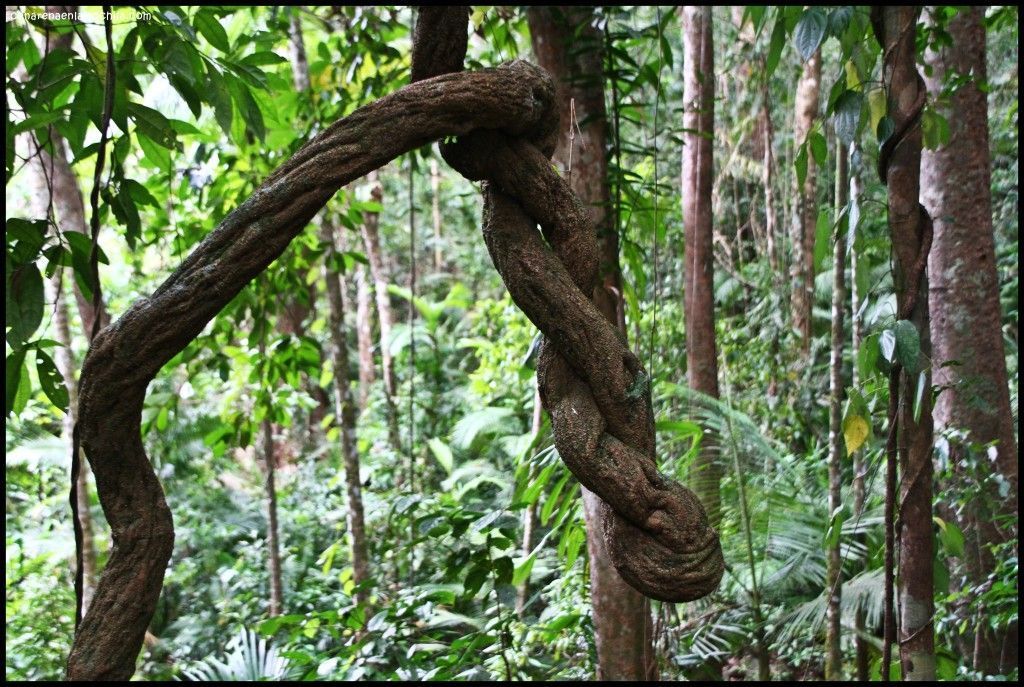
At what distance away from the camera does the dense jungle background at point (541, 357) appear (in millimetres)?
1240

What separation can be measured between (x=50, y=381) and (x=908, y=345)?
1207 millimetres

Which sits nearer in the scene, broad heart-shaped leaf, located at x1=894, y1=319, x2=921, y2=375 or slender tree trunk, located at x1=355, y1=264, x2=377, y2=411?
broad heart-shaped leaf, located at x1=894, y1=319, x2=921, y2=375

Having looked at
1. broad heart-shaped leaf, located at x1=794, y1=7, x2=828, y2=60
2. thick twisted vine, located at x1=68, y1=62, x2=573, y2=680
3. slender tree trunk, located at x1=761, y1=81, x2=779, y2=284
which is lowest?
thick twisted vine, located at x1=68, y1=62, x2=573, y2=680

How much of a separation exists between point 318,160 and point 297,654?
1.05 m

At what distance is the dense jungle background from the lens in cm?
124

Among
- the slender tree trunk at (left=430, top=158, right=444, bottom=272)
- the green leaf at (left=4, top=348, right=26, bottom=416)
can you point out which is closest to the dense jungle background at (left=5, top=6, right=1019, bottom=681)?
the green leaf at (left=4, top=348, right=26, bottom=416)

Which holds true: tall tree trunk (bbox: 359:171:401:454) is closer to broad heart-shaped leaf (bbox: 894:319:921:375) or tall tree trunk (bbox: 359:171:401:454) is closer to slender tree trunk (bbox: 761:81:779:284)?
slender tree trunk (bbox: 761:81:779:284)

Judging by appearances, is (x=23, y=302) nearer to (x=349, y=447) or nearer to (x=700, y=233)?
(x=349, y=447)

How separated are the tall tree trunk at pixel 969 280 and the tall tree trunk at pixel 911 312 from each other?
1.09 m

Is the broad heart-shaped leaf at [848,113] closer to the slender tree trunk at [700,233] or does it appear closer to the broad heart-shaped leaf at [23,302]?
the broad heart-shaped leaf at [23,302]

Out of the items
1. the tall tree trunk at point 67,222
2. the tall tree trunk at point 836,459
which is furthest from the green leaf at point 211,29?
the tall tree trunk at point 836,459

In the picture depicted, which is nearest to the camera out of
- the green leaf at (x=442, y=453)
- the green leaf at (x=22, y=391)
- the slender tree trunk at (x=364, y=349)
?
the green leaf at (x=22, y=391)

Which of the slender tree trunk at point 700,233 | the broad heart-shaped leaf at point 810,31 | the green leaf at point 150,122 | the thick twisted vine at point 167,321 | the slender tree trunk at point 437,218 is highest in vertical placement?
the slender tree trunk at point 437,218

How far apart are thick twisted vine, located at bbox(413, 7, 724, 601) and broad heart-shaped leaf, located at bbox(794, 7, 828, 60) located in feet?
1.66
